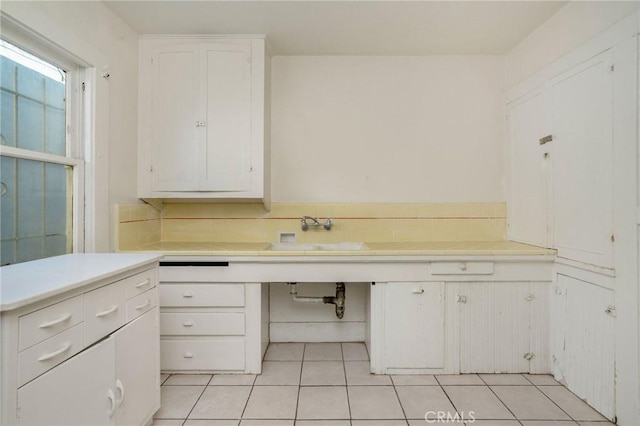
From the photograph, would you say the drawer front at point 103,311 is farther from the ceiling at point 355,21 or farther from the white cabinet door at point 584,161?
the white cabinet door at point 584,161

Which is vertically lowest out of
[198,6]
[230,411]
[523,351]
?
[230,411]

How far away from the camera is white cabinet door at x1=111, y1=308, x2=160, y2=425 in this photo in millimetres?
1354

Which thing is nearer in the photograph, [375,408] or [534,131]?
[375,408]

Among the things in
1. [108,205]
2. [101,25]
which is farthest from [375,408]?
[101,25]

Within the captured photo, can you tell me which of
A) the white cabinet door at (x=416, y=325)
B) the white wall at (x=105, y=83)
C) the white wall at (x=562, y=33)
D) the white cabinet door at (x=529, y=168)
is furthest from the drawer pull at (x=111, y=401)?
the white wall at (x=562, y=33)

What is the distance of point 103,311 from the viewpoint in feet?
4.14

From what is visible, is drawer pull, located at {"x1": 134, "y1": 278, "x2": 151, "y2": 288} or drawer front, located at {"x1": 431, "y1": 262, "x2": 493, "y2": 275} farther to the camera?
drawer front, located at {"x1": 431, "y1": 262, "x2": 493, "y2": 275}

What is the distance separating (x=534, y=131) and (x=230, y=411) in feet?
9.22

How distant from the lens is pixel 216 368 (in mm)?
2150

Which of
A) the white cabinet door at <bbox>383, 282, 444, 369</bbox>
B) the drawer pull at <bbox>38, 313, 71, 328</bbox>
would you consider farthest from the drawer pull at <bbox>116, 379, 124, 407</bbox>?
the white cabinet door at <bbox>383, 282, 444, 369</bbox>

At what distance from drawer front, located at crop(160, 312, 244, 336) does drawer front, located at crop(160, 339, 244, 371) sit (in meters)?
0.07

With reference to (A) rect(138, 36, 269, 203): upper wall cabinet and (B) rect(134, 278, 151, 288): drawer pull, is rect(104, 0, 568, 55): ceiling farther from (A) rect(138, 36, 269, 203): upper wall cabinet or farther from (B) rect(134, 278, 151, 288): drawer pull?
(B) rect(134, 278, 151, 288): drawer pull

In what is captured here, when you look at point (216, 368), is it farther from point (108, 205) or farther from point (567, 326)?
point (567, 326)

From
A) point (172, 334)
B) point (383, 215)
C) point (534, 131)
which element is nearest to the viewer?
point (172, 334)
